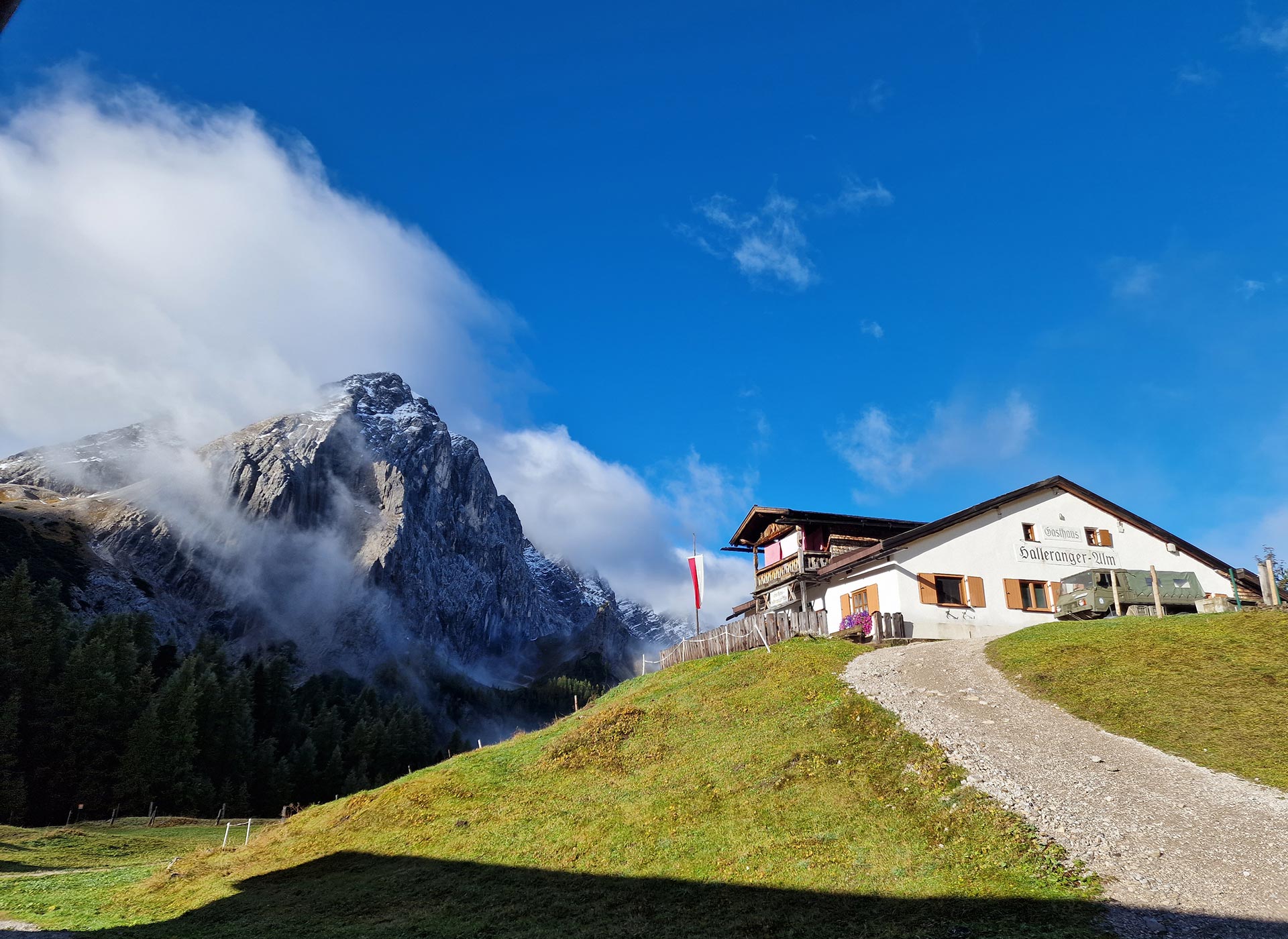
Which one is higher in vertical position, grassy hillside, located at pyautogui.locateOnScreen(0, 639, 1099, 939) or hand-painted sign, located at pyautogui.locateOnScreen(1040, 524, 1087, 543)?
hand-painted sign, located at pyautogui.locateOnScreen(1040, 524, 1087, 543)

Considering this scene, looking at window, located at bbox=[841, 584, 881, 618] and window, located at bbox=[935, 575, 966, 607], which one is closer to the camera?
window, located at bbox=[935, 575, 966, 607]

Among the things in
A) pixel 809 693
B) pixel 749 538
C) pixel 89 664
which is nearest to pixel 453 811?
pixel 809 693

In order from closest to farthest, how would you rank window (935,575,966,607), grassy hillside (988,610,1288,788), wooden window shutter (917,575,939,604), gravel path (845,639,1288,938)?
1. gravel path (845,639,1288,938)
2. grassy hillside (988,610,1288,788)
3. wooden window shutter (917,575,939,604)
4. window (935,575,966,607)

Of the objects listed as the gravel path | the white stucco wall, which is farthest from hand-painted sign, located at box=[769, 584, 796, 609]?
the gravel path

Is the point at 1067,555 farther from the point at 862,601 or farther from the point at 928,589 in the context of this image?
the point at 862,601

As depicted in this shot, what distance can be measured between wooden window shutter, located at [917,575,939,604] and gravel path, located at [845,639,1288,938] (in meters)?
14.6

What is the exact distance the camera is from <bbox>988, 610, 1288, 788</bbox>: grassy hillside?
2112 centimetres

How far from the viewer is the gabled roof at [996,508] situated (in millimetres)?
43750

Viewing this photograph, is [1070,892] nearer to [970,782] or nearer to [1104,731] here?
[970,782]

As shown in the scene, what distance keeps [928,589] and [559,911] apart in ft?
104

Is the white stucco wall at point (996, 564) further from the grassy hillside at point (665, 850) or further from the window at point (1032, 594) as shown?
the grassy hillside at point (665, 850)

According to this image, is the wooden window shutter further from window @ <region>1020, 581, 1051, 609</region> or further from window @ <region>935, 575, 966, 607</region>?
window @ <region>1020, 581, 1051, 609</region>

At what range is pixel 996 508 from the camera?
46719 millimetres

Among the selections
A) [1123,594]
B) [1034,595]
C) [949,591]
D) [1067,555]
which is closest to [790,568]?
[949,591]
